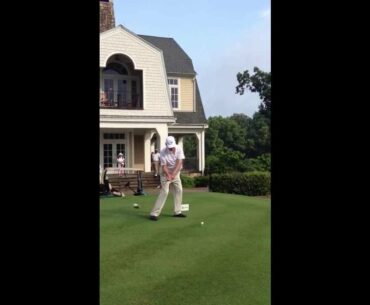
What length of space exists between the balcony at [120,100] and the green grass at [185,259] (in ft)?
53.8

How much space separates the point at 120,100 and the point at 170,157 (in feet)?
58.7

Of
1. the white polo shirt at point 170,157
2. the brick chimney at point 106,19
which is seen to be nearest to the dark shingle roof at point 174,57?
the brick chimney at point 106,19

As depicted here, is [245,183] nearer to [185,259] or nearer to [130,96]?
[130,96]

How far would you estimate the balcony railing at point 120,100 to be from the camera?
91.5ft

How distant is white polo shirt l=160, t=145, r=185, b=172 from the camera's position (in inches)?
447

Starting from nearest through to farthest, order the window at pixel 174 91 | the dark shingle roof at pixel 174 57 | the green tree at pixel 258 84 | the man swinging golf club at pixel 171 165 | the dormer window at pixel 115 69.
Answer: the man swinging golf club at pixel 171 165 < the dormer window at pixel 115 69 < the window at pixel 174 91 < the dark shingle roof at pixel 174 57 < the green tree at pixel 258 84

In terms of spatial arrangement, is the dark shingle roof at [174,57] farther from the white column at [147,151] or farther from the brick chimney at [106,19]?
the white column at [147,151]

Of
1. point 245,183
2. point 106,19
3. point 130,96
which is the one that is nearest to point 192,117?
point 130,96

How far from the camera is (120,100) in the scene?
2869 cm
